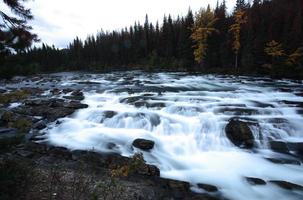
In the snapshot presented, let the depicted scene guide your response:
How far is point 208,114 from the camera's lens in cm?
1566

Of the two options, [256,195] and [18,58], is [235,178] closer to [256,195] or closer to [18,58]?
[256,195]

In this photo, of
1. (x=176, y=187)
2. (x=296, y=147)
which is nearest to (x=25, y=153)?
(x=176, y=187)

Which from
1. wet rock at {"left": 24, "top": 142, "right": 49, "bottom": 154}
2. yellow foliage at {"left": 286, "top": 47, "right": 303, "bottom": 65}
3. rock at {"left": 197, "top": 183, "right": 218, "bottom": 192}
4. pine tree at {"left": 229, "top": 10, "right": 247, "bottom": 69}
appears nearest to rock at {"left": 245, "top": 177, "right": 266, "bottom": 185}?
rock at {"left": 197, "top": 183, "right": 218, "bottom": 192}

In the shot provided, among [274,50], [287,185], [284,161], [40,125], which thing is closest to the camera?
[287,185]

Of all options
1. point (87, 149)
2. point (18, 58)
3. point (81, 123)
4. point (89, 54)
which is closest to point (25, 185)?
point (18, 58)

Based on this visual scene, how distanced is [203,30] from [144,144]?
4425 centimetres

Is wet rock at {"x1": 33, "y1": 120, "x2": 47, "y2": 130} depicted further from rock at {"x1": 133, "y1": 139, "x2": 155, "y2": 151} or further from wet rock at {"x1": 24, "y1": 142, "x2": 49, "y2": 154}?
rock at {"x1": 133, "y1": 139, "x2": 155, "y2": 151}

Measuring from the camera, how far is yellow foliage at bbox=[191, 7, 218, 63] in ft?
173

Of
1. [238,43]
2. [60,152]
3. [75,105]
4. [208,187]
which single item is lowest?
[208,187]

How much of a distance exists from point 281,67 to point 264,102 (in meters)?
22.3

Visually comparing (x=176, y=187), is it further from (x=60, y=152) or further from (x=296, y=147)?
(x=296, y=147)

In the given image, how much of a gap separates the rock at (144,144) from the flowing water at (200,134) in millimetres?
249

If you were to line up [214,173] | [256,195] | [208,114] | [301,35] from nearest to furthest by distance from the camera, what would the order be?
[256,195]
[214,173]
[208,114]
[301,35]

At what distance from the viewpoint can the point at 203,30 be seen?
53.0 meters
